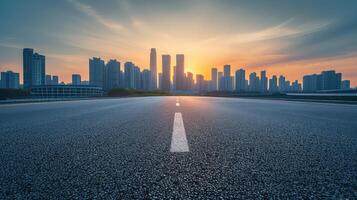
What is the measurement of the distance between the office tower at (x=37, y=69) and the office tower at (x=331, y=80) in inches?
10297

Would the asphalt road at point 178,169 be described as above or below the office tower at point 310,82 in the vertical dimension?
below

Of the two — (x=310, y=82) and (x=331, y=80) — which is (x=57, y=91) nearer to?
(x=331, y=80)

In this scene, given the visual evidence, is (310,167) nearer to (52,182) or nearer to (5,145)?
(52,182)

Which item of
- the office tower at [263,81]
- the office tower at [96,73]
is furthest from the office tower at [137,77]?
Result: the office tower at [263,81]

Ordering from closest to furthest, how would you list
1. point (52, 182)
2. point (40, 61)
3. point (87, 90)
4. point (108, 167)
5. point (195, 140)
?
point (52, 182) < point (108, 167) < point (195, 140) < point (87, 90) < point (40, 61)

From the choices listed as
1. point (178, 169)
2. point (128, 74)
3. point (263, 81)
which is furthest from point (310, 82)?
point (178, 169)

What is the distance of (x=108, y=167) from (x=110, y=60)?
635 feet

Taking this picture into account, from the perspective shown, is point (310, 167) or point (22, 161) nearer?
point (310, 167)

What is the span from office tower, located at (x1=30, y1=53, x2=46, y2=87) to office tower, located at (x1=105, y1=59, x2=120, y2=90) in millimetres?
74795

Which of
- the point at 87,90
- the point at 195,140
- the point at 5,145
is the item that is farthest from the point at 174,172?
the point at 87,90

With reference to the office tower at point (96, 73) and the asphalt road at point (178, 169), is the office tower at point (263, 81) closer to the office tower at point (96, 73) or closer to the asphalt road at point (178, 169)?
the office tower at point (96, 73)

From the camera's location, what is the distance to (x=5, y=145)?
2.32 metres

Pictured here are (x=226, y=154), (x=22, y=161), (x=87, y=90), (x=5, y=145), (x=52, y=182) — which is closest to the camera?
(x=52, y=182)

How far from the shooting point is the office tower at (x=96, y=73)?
181 meters
